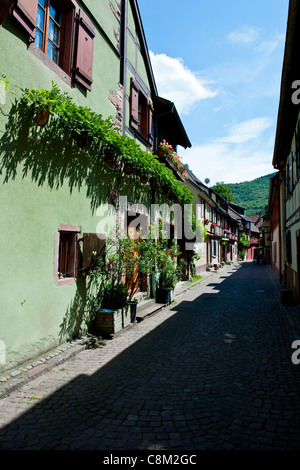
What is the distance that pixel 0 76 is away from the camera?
13.8ft

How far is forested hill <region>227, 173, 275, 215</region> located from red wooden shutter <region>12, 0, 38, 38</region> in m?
87.8

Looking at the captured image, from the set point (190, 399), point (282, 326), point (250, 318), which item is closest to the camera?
point (190, 399)

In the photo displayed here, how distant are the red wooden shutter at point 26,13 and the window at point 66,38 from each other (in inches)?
17.6

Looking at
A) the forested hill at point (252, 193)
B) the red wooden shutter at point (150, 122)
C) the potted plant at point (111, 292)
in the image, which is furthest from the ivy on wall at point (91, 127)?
the forested hill at point (252, 193)

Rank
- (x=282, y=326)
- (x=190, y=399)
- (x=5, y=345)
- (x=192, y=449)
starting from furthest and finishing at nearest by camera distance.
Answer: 1. (x=282, y=326)
2. (x=5, y=345)
3. (x=190, y=399)
4. (x=192, y=449)

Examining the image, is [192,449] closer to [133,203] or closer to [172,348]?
[172,348]

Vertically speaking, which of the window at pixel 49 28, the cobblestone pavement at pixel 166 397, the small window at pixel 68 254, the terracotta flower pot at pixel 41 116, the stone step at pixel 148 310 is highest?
the window at pixel 49 28

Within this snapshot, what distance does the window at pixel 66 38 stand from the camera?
5.44 meters

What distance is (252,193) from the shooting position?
100 m

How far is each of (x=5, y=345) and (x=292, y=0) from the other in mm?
6719

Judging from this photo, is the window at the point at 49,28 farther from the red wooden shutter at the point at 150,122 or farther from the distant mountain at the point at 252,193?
the distant mountain at the point at 252,193

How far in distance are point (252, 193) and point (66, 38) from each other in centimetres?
10149

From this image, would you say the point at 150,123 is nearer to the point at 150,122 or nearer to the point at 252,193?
the point at 150,122
